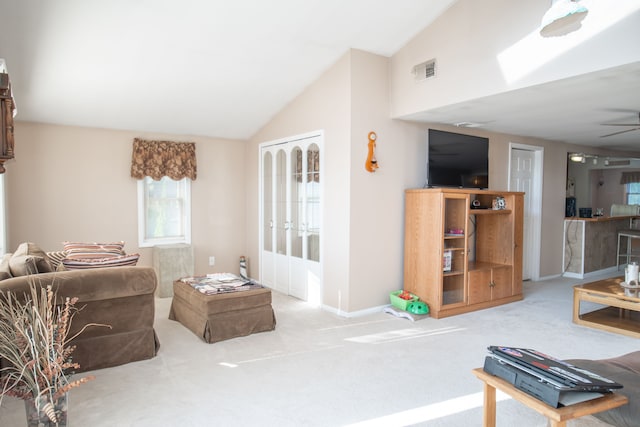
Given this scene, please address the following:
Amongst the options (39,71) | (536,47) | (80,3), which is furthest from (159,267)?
(536,47)

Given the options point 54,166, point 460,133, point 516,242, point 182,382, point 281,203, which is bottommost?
point 182,382

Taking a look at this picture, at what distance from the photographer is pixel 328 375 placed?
2.94 m

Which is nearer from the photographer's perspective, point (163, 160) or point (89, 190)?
point (89, 190)

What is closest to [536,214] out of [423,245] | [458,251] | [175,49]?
[458,251]

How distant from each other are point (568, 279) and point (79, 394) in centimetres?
672

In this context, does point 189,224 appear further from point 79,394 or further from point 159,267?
point 79,394

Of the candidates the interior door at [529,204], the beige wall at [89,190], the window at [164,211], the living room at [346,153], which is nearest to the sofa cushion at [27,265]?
the living room at [346,153]

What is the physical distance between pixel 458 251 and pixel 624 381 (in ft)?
8.81

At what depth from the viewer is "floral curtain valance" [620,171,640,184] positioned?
761 cm

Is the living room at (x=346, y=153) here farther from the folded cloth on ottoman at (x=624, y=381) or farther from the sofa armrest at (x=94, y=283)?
the folded cloth on ottoman at (x=624, y=381)

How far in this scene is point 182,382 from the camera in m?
2.82

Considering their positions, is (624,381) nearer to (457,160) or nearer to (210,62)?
(457,160)

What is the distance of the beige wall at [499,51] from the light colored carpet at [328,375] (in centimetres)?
→ 228

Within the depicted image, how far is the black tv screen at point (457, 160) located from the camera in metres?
4.81
